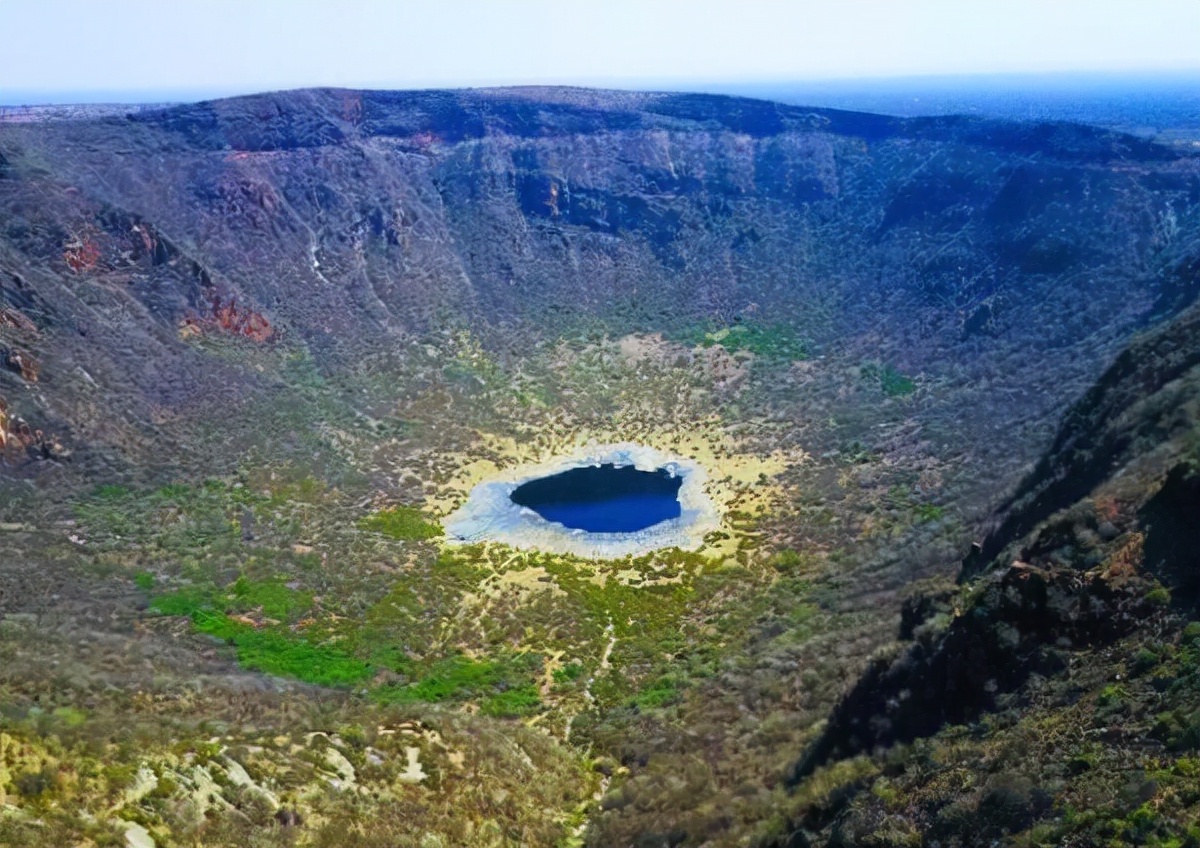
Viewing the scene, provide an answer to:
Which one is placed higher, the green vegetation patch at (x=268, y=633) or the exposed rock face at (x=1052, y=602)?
the exposed rock face at (x=1052, y=602)

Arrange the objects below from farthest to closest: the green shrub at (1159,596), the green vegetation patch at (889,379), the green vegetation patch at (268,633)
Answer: the green vegetation patch at (889,379) → the green vegetation patch at (268,633) → the green shrub at (1159,596)

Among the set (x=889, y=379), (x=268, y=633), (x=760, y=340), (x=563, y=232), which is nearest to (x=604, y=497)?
(x=268, y=633)

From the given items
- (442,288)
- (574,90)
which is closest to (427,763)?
(442,288)

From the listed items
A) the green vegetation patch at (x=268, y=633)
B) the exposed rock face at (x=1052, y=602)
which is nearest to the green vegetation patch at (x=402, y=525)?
the green vegetation patch at (x=268, y=633)

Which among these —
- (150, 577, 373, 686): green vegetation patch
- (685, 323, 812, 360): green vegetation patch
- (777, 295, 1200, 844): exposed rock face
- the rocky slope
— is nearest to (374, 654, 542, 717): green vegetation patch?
the rocky slope

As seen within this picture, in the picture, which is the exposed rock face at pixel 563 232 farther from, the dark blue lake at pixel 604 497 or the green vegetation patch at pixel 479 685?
the green vegetation patch at pixel 479 685

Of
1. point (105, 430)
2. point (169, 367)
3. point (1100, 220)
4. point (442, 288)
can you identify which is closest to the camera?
point (105, 430)

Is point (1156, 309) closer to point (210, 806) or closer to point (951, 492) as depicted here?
point (951, 492)
